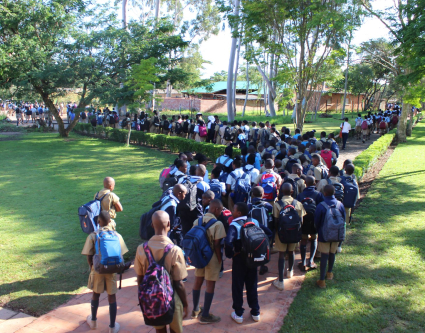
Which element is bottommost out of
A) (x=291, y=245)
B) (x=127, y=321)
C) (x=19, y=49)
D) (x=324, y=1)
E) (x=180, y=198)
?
(x=127, y=321)

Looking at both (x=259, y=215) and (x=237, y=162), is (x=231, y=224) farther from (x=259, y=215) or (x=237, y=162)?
(x=237, y=162)

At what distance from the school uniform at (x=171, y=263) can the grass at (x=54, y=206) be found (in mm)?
2224

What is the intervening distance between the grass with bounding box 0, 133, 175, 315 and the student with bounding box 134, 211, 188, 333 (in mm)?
2230

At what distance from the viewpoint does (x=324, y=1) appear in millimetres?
13516

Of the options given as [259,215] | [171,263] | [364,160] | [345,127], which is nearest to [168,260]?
[171,263]

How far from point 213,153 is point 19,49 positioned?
1128cm

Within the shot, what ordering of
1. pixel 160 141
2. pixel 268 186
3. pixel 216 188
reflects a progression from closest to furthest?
pixel 216 188 < pixel 268 186 < pixel 160 141

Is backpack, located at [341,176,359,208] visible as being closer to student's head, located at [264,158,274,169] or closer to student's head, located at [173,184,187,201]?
student's head, located at [264,158,274,169]

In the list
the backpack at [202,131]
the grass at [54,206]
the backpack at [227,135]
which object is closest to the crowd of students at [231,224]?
the grass at [54,206]

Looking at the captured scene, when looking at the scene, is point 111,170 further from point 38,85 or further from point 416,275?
point 416,275

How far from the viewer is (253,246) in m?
3.92

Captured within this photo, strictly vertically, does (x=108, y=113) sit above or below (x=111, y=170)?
above

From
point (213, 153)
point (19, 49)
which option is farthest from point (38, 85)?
point (213, 153)

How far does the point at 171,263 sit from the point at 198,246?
779 millimetres
